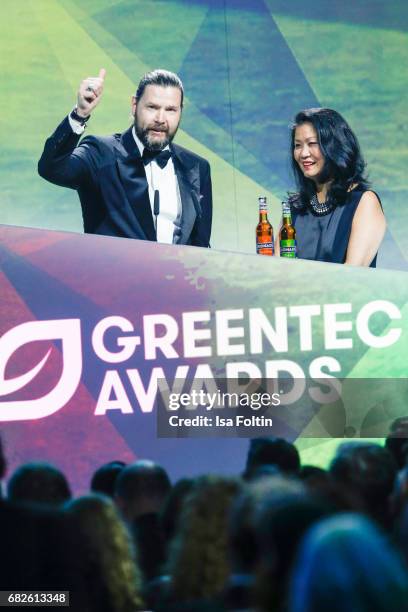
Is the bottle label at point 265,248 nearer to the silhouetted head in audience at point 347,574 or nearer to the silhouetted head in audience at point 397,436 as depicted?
the silhouetted head in audience at point 397,436

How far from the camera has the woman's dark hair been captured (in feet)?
16.6

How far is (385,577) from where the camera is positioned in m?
1.11

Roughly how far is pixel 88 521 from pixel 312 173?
3.17 meters

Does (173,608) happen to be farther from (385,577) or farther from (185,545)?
(385,577)

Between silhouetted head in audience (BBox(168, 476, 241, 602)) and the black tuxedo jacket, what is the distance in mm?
3212

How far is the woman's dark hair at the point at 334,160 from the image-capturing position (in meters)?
5.07

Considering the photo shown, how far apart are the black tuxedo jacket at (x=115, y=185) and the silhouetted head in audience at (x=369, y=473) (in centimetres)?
236

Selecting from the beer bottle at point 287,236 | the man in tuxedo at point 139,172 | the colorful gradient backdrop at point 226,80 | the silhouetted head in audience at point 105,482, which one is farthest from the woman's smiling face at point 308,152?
the silhouetted head in audience at point 105,482

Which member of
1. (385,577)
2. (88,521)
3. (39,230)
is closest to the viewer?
(385,577)

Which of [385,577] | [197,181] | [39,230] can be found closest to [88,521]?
[385,577]

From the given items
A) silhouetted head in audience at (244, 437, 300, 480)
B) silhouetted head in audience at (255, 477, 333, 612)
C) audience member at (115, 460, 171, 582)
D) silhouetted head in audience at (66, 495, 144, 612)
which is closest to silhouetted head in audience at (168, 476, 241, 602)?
silhouetted head in audience at (66, 495, 144, 612)

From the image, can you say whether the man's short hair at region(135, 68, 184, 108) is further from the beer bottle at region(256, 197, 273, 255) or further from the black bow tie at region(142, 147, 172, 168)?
the beer bottle at region(256, 197, 273, 255)

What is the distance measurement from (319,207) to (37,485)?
8.20 feet

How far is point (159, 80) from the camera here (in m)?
5.50
